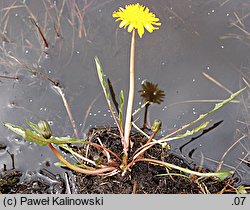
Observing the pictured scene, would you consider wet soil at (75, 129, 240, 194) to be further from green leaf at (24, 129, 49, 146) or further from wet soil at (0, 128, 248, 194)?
green leaf at (24, 129, 49, 146)

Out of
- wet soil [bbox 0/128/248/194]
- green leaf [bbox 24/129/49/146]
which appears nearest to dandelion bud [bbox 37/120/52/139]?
green leaf [bbox 24/129/49/146]

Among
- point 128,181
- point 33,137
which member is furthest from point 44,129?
point 128,181

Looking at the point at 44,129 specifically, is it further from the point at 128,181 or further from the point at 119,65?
the point at 119,65

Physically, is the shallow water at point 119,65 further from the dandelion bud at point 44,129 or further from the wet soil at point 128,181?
the dandelion bud at point 44,129

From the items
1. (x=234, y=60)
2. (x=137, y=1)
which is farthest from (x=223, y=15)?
(x=137, y=1)

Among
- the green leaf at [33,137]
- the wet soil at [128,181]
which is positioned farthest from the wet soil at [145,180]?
the green leaf at [33,137]
